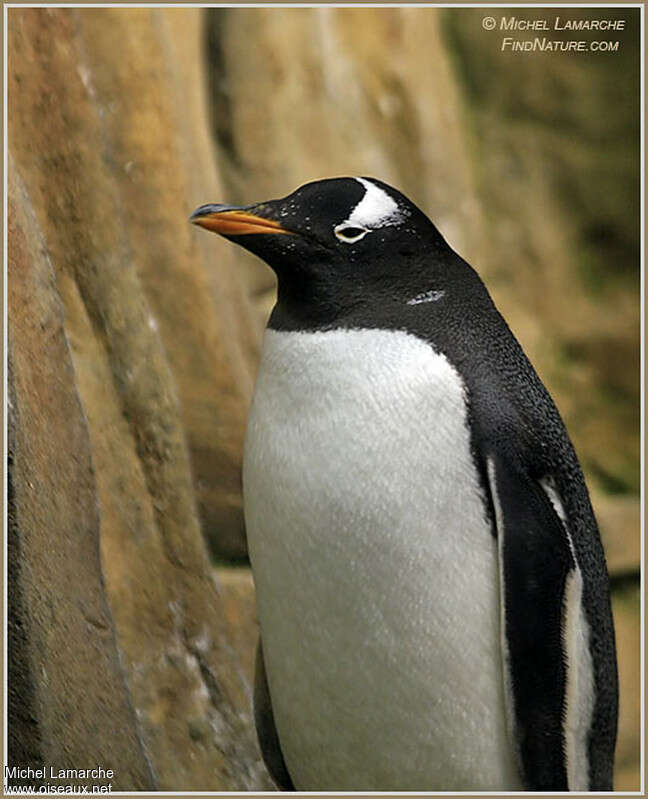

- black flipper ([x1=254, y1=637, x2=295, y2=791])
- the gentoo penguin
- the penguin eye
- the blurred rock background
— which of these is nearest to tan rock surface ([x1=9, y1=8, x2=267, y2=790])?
the blurred rock background

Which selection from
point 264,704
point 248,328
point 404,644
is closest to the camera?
point 404,644

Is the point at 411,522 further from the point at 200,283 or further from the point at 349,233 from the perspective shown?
the point at 200,283

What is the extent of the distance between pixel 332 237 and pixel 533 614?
0.46m

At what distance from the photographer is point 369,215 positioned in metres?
1.25

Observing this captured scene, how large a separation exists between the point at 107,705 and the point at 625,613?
1.46 metres

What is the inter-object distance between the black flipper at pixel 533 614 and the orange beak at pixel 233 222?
0.35 meters

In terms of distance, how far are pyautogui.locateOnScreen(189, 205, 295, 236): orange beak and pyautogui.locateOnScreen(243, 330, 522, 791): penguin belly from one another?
0.12 meters

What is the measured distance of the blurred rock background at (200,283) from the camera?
1.33 meters

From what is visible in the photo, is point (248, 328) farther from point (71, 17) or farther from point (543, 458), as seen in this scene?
point (543, 458)

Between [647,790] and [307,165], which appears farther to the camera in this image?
[307,165]

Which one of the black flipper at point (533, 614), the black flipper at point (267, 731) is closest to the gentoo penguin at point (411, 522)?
the black flipper at point (533, 614)

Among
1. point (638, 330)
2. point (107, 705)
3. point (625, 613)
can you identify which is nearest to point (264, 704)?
point (107, 705)

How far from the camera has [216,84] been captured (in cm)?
218

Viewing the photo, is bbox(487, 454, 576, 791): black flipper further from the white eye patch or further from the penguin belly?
the white eye patch
